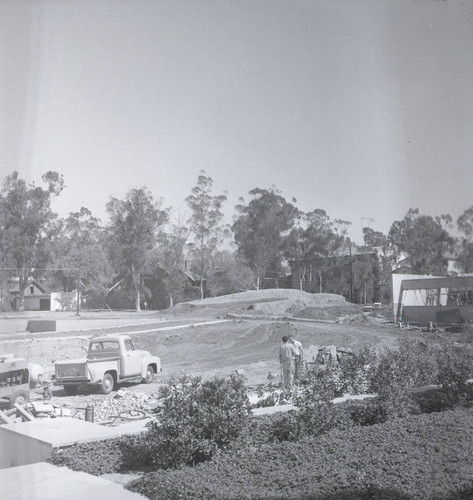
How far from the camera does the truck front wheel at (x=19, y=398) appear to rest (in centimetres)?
1074

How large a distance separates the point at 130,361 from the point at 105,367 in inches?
28.8

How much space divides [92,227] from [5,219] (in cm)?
924

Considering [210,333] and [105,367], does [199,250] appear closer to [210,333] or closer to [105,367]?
[210,333]

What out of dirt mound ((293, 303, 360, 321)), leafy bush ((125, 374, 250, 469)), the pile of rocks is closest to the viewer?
leafy bush ((125, 374, 250, 469))

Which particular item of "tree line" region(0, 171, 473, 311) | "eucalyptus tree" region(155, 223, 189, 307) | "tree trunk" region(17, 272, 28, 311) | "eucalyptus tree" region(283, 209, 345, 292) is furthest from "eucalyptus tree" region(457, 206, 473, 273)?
"tree trunk" region(17, 272, 28, 311)

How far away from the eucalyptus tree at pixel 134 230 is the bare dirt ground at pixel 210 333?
290 cm

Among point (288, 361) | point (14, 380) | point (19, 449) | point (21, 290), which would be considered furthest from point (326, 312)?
point (19, 449)

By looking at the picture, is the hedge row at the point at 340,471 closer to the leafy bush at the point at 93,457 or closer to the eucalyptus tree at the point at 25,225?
the leafy bush at the point at 93,457

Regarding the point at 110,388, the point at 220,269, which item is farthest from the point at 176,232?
the point at 220,269

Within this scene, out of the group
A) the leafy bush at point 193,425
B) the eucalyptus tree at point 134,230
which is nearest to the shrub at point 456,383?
the leafy bush at point 193,425

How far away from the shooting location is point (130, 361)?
1436cm

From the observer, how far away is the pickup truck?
1339 cm

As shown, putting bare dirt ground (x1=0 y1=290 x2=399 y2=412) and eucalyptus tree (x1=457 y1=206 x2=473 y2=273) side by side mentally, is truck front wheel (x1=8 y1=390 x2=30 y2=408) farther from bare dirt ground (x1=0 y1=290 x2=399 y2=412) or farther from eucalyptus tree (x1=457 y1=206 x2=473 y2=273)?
eucalyptus tree (x1=457 y1=206 x2=473 y2=273)

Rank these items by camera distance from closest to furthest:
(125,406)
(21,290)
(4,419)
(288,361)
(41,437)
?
(41,437) < (4,419) < (125,406) < (288,361) < (21,290)
